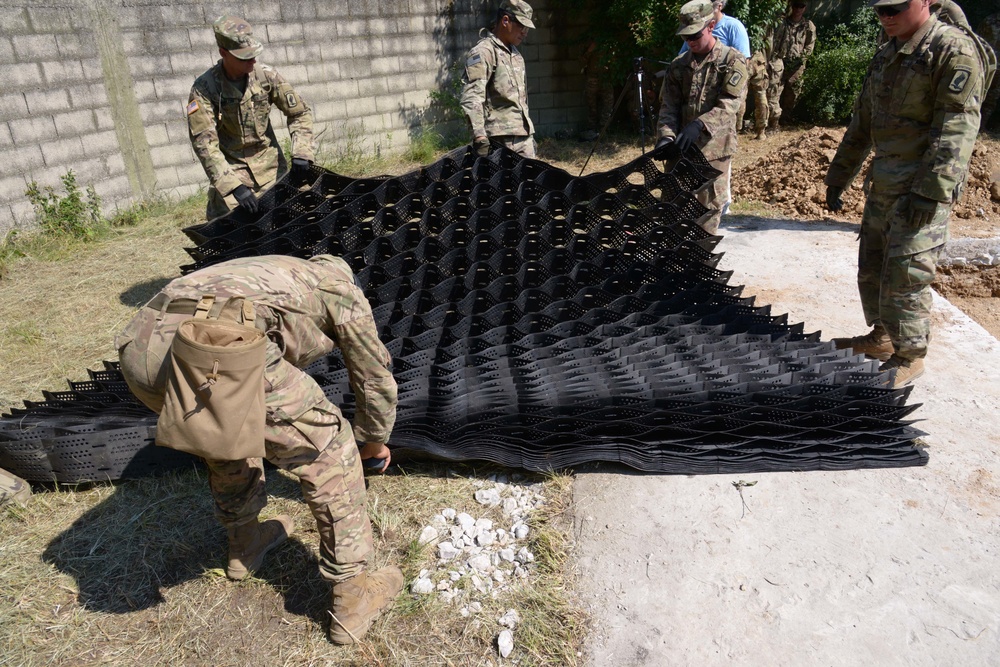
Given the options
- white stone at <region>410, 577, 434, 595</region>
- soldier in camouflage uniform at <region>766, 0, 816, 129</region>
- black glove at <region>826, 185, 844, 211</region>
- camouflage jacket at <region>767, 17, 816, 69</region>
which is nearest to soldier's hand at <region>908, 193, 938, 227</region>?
black glove at <region>826, 185, 844, 211</region>

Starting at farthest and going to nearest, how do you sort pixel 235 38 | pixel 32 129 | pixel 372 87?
pixel 372 87, pixel 32 129, pixel 235 38

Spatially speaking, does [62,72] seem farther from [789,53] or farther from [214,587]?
[789,53]

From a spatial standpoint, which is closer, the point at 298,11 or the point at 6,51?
the point at 6,51

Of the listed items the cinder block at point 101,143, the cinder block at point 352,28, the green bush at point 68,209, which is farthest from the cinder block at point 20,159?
the cinder block at point 352,28

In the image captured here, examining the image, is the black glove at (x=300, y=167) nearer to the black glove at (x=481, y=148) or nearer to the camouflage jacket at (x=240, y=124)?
the camouflage jacket at (x=240, y=124)

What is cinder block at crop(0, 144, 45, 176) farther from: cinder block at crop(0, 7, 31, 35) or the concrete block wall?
cinder block at crop(0, 7, 31, 35)

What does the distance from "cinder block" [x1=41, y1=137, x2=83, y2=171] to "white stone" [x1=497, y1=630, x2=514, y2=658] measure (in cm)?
597

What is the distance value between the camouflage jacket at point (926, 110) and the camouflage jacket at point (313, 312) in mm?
2646

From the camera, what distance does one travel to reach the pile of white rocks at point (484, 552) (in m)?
2.34

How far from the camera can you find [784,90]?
412 inches

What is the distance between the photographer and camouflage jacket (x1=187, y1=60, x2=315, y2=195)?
4.28m

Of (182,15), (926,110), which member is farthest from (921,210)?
(182,15)

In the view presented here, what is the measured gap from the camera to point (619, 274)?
3693 mm

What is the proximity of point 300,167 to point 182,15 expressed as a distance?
388 centimetres
